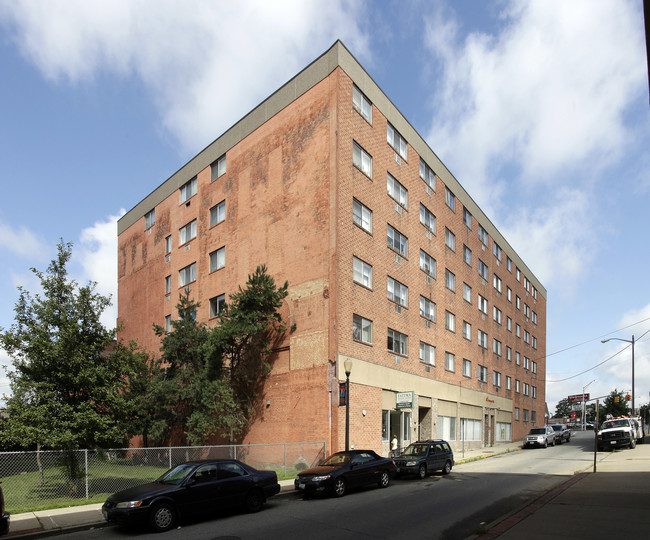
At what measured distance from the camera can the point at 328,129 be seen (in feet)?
87.5

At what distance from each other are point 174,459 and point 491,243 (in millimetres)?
38309

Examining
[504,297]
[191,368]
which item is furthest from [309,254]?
[504,297]

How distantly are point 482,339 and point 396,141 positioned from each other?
20384 mm

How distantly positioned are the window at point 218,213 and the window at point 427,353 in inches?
595

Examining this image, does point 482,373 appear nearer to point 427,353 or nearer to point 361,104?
point 427,353

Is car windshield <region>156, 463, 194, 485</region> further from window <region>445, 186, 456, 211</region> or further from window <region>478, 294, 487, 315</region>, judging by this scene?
window <region>478, 294, 487, 315</region>

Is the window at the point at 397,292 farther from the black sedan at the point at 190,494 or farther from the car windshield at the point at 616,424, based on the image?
the car windshield at the point at 616,424

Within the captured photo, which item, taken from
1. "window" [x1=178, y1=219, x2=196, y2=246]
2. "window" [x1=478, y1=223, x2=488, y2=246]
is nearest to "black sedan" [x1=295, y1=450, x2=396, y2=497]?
"window" [x1=178, y1=219, x2=196, y2=246]

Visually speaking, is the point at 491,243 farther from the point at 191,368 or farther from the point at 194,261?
the point at 191,368

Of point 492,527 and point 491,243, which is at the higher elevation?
point 491,243

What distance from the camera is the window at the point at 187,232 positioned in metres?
37.2

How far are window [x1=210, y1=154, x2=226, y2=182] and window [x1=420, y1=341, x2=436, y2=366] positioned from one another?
17.2 metres

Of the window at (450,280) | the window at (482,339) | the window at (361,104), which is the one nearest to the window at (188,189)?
the window at (361,104)

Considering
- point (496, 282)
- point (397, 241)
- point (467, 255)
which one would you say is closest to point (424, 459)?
point (397, 241)
